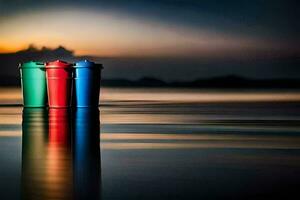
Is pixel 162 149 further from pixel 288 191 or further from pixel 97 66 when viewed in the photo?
pixel 97 66

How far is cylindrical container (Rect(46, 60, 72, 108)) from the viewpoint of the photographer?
29.9 feet

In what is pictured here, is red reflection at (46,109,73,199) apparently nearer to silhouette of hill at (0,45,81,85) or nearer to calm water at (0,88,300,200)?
calm water at (0,88,300,200)

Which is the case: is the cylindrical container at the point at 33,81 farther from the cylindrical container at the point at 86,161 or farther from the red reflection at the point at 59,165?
the red reflection at the point at 59,165

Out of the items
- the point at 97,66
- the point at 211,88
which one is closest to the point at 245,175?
the point at 97,66

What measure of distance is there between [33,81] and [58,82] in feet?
1.47

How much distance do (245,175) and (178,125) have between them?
341 cm

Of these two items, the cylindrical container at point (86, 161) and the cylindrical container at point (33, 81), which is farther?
the cylindrical container at point (33, 81)

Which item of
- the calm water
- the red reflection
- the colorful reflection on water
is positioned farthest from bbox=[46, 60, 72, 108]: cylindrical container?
the red reflection

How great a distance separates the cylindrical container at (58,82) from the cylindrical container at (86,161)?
10.4ft

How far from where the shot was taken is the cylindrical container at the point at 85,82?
366 inches

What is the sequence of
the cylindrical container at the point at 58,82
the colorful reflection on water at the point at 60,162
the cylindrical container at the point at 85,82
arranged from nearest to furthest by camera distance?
the colorful reflection on water at the point at 60,162 < the cylindrical container at the point at 58,82 < the cylindrical container at the point at 85,82

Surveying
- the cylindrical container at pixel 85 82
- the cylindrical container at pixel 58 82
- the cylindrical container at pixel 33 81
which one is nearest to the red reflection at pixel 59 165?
the cylindrical container at pixel 58 82

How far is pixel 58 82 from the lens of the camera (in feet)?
29.8

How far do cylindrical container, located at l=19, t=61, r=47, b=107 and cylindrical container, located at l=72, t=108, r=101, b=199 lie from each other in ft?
11.5
